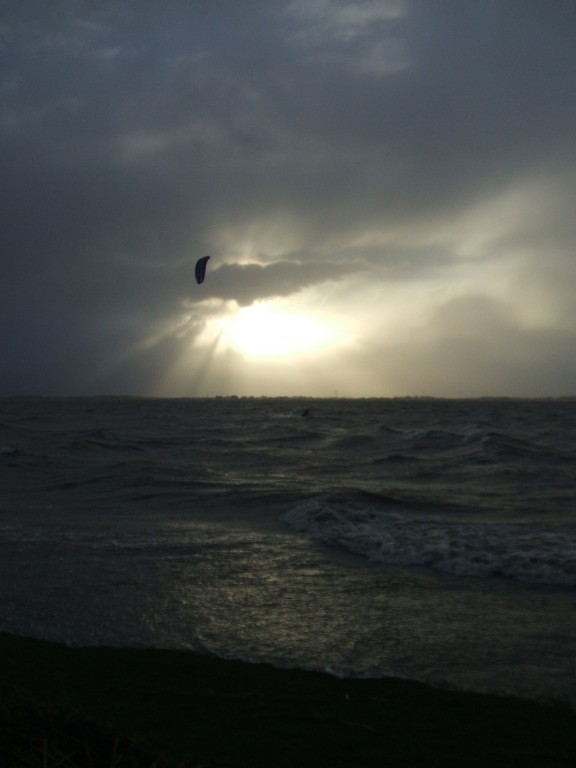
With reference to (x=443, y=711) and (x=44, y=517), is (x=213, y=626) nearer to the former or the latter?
(x=443, y=711)

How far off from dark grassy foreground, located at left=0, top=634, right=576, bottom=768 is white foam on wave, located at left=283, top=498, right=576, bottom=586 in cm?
367

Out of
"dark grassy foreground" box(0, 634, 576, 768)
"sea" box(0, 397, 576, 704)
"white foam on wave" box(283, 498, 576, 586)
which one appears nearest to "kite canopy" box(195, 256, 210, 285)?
"sea" box(0, 397, 576, 704)

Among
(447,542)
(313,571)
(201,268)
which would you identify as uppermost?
(201,268)

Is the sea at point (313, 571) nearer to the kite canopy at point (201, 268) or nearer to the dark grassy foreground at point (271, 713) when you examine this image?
the dark grassy foreground at point (271, 713)

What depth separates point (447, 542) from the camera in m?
8.98

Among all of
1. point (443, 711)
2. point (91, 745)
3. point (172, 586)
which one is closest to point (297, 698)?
point (443, 711)

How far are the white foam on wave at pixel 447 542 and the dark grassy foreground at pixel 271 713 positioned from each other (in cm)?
367

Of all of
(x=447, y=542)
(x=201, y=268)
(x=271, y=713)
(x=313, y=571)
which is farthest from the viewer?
(x=201, y=268)

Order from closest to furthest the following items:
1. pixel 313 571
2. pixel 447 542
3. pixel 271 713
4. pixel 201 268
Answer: pixel 271 713 → pixel 313 571 → pixel 447 542 → pixel 201 268

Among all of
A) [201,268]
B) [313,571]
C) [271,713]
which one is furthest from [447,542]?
[201,268]

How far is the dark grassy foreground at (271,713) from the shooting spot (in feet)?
11.3

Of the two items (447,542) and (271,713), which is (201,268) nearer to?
(447,542)

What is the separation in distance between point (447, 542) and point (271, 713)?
5.44 m

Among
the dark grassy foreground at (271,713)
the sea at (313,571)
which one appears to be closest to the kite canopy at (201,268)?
the sea at (313,571)
